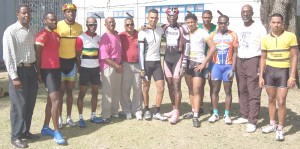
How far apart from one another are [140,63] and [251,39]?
2.05 m

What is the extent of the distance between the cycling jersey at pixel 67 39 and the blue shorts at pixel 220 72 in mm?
2576

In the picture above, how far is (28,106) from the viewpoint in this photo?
18.1 ft

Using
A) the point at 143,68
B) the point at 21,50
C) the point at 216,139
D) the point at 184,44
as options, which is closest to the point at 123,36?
the point at 143,68

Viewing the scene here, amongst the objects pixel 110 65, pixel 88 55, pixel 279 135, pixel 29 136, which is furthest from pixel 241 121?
pixel 29 136

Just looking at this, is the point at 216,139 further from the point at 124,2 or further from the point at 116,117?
the point at 124,2

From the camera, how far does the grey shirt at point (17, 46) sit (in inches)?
197

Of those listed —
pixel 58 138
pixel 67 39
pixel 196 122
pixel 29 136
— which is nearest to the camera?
pixel 58 138

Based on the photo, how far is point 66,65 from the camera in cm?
587

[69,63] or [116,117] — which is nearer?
[69,63]

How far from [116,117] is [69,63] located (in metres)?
1.72

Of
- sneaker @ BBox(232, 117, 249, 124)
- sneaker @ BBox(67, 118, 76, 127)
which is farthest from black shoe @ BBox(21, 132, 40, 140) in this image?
sneaker @ BBox(232, 117, 249, 124)

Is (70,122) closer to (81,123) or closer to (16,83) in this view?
(81,123)

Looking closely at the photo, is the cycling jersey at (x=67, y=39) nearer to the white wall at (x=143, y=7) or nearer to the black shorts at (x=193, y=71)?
the black shorts at (x=193, y=71)

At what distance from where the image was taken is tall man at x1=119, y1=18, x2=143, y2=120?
6.71 meters
